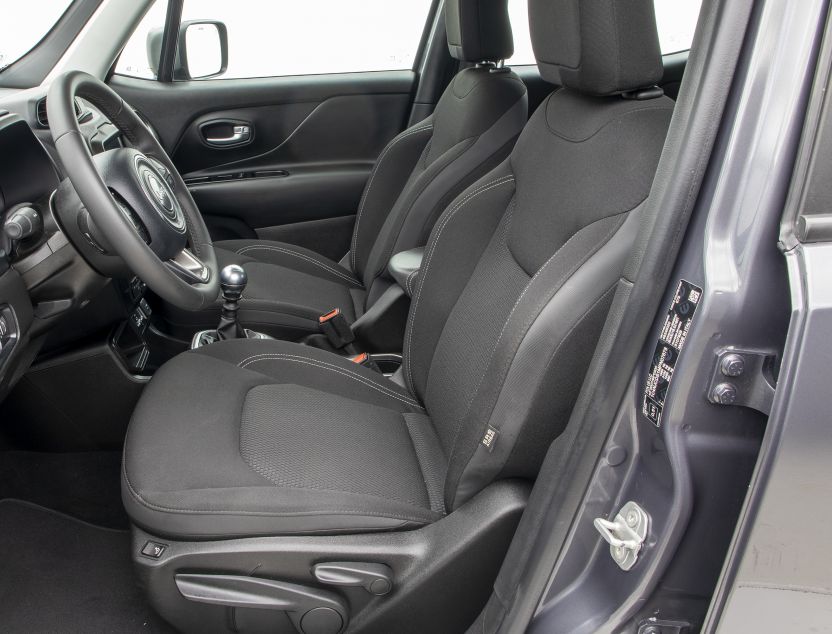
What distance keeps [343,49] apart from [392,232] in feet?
4.07

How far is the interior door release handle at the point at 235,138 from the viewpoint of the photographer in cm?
278

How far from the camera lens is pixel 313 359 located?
67.3 inches

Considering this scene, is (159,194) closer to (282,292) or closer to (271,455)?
(271,455)

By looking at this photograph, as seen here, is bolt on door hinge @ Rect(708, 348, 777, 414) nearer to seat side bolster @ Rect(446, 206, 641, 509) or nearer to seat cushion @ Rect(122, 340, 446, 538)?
seat side bolster @ Rect(446, 206, 641, 509)

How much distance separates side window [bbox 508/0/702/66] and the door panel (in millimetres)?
404

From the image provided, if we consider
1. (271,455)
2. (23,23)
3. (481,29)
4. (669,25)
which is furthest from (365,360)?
(669,25)

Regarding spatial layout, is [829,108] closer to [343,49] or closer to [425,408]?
[425,408]

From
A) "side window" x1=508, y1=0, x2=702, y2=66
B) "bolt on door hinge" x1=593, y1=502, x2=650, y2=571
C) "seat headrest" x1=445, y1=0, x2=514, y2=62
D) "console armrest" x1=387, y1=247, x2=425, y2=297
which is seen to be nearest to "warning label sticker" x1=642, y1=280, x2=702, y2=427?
"bolt on door hinge" x1=593, y1=502, x2=650, y2=571

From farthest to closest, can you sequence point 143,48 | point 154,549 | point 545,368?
→ 1. point 143,48
2. point 154,549
3. point 545,368

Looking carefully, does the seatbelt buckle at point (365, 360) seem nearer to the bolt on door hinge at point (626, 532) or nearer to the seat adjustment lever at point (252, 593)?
the seat adjustment lever at point (252, 593)

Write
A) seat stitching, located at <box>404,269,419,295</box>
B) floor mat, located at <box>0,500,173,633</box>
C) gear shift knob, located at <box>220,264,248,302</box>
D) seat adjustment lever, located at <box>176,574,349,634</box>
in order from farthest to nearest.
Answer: seat stitching, located at <box>404,269,419,295</box> < gear shift knob, located at <box>220,264,248,302</box> < floor mat, located at <box>0,500,173,633</box> < seat adjustment lever, located at <box>176,574,349,634</box>

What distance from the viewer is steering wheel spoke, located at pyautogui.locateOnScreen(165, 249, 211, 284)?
59.7 inches

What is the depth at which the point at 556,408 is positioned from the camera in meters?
1.14

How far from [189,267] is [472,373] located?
577 millimetres
